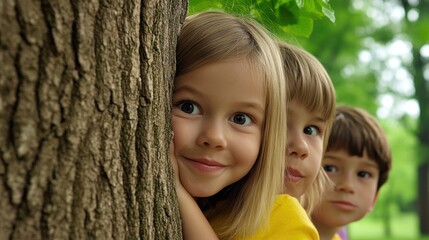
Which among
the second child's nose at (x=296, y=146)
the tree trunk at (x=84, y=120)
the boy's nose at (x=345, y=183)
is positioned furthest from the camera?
→ the boy's nose at (x=345, y=183)

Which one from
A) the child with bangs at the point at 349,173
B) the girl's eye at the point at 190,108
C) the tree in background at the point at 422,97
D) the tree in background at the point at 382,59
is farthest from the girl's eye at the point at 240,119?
the tree in background at the point at 422,97

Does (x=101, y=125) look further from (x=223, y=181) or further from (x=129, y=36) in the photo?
(x=223, y=181)

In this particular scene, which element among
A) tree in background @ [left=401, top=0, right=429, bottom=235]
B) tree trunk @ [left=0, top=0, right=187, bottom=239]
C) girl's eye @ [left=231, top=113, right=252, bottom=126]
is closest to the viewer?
tree trunk @ [left=0, top=0, right=187, bottom=239]

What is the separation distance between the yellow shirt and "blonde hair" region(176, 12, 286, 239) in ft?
0.10

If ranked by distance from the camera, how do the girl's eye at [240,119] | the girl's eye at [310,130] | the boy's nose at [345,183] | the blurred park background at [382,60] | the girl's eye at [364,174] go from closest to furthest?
the girl's eye at [240,119] < the girl's eye at [310,130] < the boy's nose at [345,183] < the girl's eye at [364,174] < the blurred park background at [382,60]

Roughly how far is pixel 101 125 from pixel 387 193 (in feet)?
110

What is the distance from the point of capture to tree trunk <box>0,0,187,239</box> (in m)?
1.31

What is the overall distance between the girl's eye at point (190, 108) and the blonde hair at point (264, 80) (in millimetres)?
125

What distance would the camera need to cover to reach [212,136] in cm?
203

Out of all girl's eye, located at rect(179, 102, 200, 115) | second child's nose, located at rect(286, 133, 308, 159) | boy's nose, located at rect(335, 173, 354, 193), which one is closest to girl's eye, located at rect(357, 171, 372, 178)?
boy's nose, located at rect(335, 173, 354, 193)

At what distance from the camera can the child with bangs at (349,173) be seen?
3684 mm

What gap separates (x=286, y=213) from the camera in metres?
2.29

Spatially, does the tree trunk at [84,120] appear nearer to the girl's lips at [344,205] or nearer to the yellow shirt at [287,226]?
the yellow shirt at [287,226]

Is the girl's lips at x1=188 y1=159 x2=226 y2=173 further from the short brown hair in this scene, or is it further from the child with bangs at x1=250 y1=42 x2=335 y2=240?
the short brown hair
